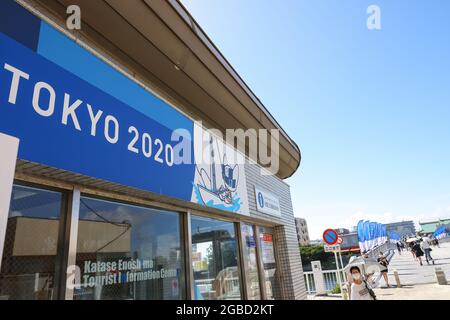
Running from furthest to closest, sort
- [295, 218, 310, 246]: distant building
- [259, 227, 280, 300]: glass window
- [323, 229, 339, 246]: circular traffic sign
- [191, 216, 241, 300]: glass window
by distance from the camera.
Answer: [295, 218, 310, 246]: distant building
[323, 229, 339, 246]: circular traffic sign
[259, 227, 280, 300]: glass window
[191, 216, 241, 300]: glass window

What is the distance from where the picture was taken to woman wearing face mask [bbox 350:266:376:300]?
5.64m

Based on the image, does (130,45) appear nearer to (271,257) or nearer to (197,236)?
(197,236)

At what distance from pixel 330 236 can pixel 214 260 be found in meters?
4.88

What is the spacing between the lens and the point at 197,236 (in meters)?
4.68

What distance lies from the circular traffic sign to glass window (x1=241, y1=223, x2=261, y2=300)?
313cm

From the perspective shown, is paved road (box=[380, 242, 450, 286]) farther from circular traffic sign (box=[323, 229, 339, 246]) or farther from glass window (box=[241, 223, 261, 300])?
glass window (box=[241, 223, 261, 300])

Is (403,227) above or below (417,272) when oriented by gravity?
above

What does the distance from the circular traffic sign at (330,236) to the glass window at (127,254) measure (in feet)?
18.6

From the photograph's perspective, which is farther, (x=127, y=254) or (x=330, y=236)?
(x=330, y=236)

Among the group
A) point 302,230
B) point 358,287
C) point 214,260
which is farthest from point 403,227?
point 214,260

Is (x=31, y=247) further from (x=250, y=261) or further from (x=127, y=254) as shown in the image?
(x=250, y=261)

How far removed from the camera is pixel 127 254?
3289mm

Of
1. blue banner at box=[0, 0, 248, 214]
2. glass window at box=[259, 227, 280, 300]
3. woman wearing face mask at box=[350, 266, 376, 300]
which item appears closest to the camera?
blue banner at box=[0, 0, 248, 214]

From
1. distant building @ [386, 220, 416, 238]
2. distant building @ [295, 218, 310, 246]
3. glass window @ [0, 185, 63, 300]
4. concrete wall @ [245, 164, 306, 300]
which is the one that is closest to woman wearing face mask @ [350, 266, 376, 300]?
concrete wall @ [245, 164, 306, 300]
